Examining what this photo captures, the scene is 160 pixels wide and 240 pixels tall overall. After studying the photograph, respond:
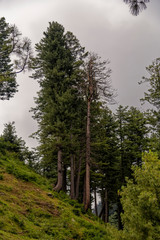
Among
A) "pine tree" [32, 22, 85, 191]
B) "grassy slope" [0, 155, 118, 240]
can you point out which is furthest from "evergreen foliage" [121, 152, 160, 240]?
"pine tree" [32, 22, 85, 191]

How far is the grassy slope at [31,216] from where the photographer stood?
714 cm

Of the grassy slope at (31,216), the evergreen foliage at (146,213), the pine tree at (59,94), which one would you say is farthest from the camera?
the pine tree at (59,94)

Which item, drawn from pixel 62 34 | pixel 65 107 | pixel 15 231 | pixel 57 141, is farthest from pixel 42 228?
pixel 62 34

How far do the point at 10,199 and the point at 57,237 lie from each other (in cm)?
286

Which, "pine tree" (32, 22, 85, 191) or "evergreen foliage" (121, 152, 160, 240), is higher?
"pine tree" (32, 22, 85, 191)

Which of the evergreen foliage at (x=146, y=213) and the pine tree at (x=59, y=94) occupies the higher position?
the pine tree at (x=59, y=94)

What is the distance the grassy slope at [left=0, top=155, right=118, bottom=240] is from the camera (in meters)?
7.14

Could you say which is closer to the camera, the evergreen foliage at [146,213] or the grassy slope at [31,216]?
the evergreen foliage at [146,213]

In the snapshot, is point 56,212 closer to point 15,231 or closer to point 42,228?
point 42,228

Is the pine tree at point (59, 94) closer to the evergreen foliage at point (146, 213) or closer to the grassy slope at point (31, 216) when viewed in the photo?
the grassy slope at point (31, 216)

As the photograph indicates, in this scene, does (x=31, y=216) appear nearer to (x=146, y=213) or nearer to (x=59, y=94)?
(x=146, y=213)

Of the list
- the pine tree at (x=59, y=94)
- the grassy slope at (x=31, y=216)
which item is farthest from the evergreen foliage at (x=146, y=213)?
the pine tree at (x=59, y=94)

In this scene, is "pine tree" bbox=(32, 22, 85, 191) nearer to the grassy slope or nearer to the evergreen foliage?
the grassy slope

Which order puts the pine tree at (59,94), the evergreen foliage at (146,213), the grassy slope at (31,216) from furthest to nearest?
the pine tree at (59,94), the grassy slope at (31,216), the evergreen foliage at (146,213)
